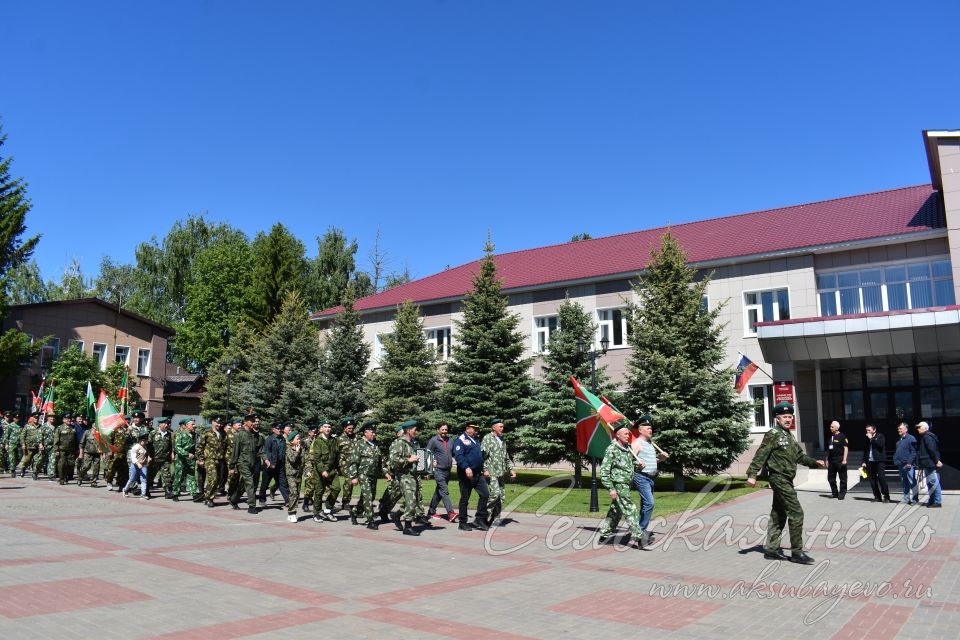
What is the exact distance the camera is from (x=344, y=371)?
103 feet

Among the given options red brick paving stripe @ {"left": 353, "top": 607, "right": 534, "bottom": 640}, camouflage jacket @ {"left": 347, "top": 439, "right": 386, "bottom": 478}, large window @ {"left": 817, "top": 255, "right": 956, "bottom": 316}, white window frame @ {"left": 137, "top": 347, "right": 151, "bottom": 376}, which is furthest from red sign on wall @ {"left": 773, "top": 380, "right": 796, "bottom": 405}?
white window frame @ {"left": 137, "top": 347, "right": 151, "bottom": 376}

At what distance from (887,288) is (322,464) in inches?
922

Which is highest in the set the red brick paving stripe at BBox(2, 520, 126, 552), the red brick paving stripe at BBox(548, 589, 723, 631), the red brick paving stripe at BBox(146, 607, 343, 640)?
the red brick paving stripe at BBox(2, 520, 126, 552)

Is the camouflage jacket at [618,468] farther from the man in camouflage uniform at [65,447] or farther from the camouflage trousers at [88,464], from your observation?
the man in camouflage uniform at [65,447]

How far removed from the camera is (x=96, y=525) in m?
12.7

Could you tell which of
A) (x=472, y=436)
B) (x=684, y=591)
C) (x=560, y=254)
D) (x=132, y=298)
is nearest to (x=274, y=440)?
(x=472, y=436)

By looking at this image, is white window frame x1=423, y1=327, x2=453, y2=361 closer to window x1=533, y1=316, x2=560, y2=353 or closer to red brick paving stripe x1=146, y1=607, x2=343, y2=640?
window x1=533, y1=316, x2=560, y2=353

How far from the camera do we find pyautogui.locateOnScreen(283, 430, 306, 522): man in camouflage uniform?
46.8 ft

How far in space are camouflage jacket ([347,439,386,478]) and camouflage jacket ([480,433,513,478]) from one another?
196 cm

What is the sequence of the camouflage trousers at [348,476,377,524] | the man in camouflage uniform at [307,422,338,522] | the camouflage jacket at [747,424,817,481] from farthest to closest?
the man in camouflage uniform at [307,422,338,522], the camouflage trousers at [348,476,377,524], the camouflage jacket at [747,424,817,481]

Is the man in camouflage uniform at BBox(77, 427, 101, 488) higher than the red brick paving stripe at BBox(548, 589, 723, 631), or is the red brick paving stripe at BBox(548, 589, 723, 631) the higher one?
the man in camouflage uniform at BBox(77, 427, 101, 488)

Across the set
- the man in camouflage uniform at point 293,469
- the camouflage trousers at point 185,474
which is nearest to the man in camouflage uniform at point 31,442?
the camouflage trousers at point 185,474

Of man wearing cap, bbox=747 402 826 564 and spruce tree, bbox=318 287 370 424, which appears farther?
spruce tree, bbox=318 287 370 424

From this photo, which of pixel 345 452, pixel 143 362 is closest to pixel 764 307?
pixel 345 452
